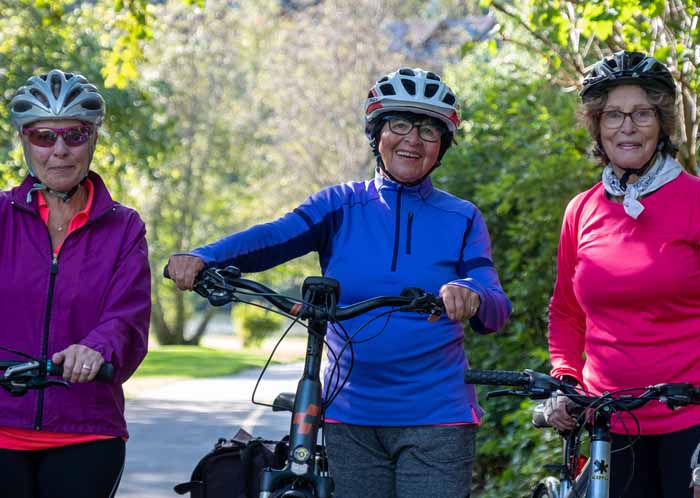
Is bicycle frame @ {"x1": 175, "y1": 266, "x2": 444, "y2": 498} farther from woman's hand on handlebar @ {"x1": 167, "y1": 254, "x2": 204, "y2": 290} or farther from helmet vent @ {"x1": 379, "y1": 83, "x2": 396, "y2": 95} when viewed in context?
helmet vent @ {"x1": 379, "y1": 83, "x2": 396, "y2": 95}

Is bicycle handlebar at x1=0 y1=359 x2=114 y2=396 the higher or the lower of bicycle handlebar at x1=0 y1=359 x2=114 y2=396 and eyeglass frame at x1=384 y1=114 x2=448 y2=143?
the lower

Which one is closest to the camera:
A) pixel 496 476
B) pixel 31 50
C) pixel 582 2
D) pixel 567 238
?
pixel 567 238

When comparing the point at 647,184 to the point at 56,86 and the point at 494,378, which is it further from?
the point at 56,86

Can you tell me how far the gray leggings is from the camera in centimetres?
461

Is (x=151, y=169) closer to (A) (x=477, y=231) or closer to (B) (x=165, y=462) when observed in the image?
(B) (x=165, y=462)

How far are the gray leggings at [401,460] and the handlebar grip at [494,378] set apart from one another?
1.60 feet

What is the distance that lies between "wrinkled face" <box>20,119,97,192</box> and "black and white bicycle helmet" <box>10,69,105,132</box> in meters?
0.03

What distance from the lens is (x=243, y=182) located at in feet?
162

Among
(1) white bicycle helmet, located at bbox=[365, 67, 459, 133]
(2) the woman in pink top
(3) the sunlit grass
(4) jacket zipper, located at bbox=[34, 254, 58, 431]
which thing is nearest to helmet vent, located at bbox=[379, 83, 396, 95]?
(1) white bicycle helmet, located at bbox=[365, 67, 459, 133]

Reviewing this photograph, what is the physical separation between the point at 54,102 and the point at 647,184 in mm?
2018

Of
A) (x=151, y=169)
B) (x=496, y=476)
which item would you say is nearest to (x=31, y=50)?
(x=151, y=169)

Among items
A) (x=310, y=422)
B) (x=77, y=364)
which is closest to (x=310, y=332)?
(x=310, y=422)

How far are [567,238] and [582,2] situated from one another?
3.76 meters

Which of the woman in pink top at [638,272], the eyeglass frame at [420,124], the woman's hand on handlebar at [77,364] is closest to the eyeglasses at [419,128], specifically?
the eyeglass frame at [420,124]
